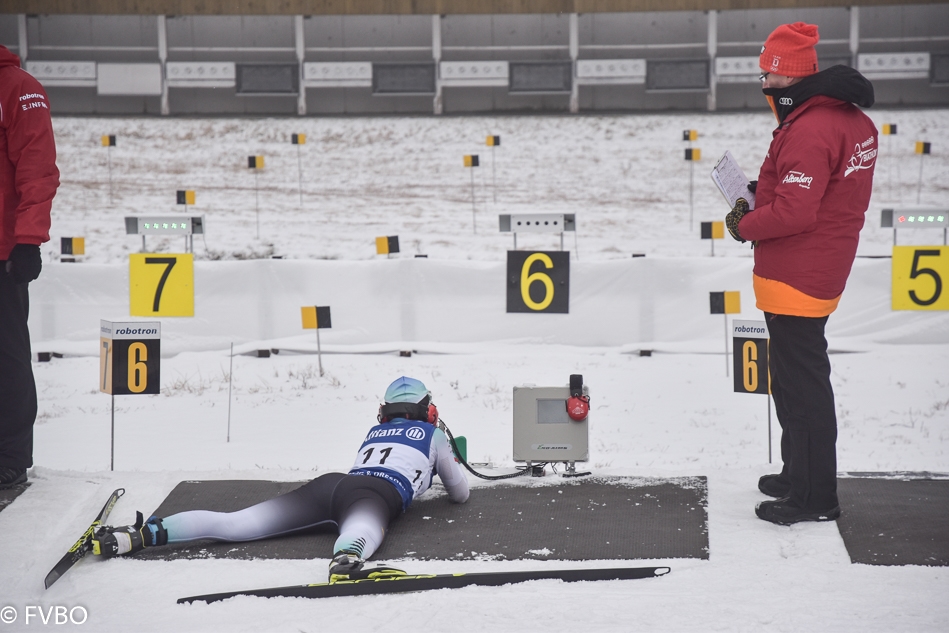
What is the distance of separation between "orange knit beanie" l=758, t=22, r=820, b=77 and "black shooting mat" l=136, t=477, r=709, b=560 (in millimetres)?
1709

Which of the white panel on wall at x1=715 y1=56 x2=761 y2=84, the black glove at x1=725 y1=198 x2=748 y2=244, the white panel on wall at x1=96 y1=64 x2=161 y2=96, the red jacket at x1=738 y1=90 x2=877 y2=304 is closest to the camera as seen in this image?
the red jacket at x1=738 y1=90 x2=877 y2=304

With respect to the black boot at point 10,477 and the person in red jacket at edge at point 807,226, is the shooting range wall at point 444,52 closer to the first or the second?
the black boot at point 10,477

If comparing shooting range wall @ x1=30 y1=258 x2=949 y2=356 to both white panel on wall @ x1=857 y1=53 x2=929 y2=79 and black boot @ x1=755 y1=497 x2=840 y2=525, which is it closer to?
black boot @ x1=755 y1=497 x2=840 y2=525

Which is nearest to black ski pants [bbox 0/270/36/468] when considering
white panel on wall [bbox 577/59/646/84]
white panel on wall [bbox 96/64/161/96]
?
white panel on wall [bbox 577/59/646/84]

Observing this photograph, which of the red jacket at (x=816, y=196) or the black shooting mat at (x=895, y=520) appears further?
the red jacket at (x=816, y=196)

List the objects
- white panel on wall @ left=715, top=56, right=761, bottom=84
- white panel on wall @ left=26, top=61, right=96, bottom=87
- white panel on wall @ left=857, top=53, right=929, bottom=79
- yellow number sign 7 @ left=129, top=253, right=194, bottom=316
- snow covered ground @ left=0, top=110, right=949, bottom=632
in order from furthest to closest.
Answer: white panel on wall @ left=26, top=61, right=96, bottom=87, white panel on wall @ left=715, top=56, right=761, bottom=84, white panel on wall @ left=857, top=53, right=929, bottom=79, yellow number sign 7 @ left=129, top=253, right=194, bottom=316, snow covered ground @ left=0, top=110, right=949, bottom=632

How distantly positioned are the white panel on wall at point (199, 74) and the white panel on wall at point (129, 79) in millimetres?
360

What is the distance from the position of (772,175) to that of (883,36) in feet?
75.6

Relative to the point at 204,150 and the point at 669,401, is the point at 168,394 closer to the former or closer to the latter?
the point at 669,401

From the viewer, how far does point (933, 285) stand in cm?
757

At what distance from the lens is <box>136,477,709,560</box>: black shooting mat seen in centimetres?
340

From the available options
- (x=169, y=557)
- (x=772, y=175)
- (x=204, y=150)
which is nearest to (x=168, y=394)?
(x=169, y=557)

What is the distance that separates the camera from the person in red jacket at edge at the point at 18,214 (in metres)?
3.83

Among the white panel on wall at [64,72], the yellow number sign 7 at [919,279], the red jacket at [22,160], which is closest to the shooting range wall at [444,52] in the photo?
the white panel on wall at [64,72]
